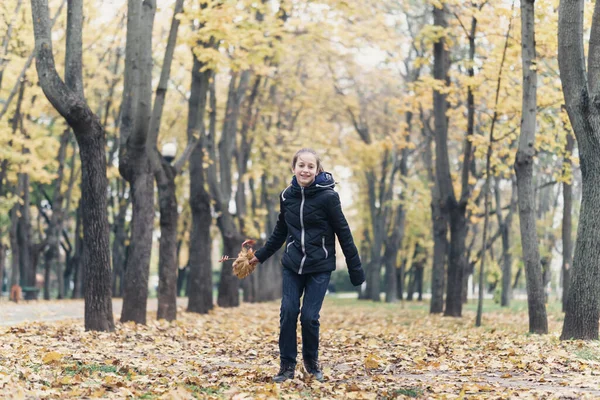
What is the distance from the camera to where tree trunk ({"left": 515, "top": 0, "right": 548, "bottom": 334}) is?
13320mm

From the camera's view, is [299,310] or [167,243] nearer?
[299,310]

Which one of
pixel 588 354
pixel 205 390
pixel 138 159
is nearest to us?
pixel 205 390

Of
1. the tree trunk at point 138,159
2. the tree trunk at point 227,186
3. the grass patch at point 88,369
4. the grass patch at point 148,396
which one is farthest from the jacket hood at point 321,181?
the tree trunk at point 227,186

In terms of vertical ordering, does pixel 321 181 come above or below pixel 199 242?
above

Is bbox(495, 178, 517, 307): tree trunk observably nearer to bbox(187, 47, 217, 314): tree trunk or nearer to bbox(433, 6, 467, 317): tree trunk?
bbox(433, 6, 467, 317): tree trunk

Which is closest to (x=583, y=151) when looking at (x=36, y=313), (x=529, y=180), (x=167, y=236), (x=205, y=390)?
(x=529, y=180)

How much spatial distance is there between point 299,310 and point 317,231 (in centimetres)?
77

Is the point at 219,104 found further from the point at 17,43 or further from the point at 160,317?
the point at 160,317

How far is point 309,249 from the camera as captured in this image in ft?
24.5

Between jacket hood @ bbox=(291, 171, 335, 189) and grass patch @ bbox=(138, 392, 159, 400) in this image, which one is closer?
grass patch @ bbox=(138, 392, 159, 400)

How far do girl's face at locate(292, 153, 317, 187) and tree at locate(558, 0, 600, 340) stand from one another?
5.01 meters

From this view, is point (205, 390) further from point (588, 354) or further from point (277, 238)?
point (588, 354)

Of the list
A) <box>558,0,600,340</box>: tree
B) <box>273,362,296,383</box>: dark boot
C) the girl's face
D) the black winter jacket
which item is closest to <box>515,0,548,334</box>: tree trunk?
<box>558,0,600,340</box>: tree

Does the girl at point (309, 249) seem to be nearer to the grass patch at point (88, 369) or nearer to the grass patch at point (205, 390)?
the grass patch at point (205, 390)
